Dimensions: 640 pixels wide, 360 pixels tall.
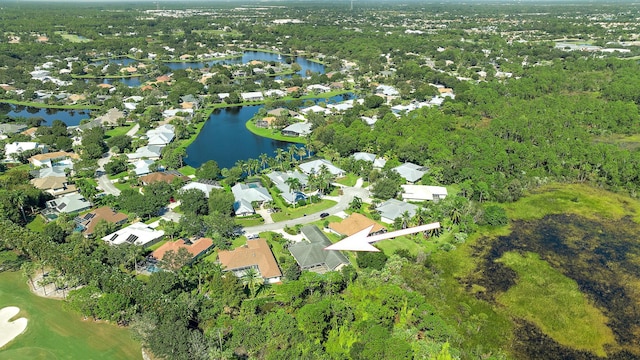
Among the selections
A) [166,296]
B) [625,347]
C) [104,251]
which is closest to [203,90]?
[104,251]

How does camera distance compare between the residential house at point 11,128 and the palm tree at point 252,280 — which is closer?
the palm tree at point 252,280

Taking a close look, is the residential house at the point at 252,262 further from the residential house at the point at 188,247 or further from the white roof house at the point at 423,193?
the white roof house at the point at 423,193

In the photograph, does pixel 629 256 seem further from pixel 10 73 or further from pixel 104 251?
pixel 10 73

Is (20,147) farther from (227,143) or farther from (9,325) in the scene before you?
(9,325)

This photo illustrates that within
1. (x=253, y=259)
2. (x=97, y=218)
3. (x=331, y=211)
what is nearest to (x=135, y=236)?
(x=97, y=218)

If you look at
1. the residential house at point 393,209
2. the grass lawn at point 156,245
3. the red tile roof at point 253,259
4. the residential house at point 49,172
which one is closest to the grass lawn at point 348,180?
the residential house at point 393,209
